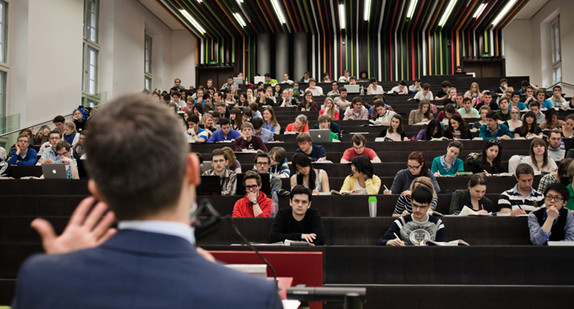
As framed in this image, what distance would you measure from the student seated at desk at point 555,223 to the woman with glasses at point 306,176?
2121 millimetres

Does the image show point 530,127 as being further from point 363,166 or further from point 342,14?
point 342,14

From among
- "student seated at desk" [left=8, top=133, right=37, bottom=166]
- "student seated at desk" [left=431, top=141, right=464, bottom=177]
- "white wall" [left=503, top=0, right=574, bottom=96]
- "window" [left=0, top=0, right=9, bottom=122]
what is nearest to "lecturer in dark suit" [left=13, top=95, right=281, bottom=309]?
"student seated at desk" [left=431, top=141, right=464, bottom=177]

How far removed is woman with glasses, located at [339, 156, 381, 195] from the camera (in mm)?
5586

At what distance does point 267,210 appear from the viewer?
5.14 meters

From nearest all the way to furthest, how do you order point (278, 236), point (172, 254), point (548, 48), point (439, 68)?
point (172, 254) → point (278, 236) → point (548, 48) → point (439, 68)

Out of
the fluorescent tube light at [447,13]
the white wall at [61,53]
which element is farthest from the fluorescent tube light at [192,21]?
the fluorescent tube light at [447,13]

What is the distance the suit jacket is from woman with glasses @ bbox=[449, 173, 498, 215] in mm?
4457

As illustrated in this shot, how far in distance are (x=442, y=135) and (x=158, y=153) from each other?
7448mm

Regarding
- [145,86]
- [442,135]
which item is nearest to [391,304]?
[442,135]

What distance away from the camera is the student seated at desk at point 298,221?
174 inches

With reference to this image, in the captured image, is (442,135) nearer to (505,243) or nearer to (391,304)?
(505,243)

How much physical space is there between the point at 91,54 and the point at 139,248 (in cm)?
1449

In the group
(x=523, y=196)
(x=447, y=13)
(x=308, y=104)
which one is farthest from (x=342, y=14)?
(x=523, y=196)

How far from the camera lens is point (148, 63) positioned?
18031 mm
